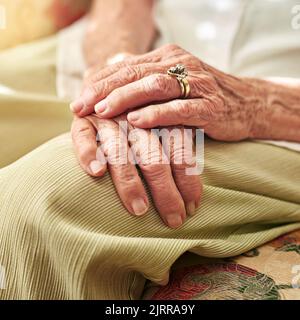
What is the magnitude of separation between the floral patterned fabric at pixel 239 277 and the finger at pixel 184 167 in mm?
88

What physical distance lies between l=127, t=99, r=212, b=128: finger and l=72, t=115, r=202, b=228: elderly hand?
2 centimetres

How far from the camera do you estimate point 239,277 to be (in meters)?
0.72

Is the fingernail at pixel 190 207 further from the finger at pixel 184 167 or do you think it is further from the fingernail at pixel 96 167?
the fingernail at pixel 96 167

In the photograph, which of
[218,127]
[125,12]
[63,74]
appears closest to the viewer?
[218,127]

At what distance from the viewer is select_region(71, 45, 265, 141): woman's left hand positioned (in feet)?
2.39

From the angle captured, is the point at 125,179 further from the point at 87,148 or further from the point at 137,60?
the point at 137,60

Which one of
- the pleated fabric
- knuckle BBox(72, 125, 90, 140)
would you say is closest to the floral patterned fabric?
the pleated fabric

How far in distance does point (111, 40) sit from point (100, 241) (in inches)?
26.7

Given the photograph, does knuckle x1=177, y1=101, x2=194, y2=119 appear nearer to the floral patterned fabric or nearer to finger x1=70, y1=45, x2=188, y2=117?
finger x1=70, y1=45, x2=188, y2=117

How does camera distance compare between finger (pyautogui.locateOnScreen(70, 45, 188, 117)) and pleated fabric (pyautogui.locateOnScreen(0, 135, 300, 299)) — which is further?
finger (pyautogui.locateOnScreen(70, 45, 188, 117))

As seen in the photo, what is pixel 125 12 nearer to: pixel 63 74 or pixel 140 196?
pixel 63 74

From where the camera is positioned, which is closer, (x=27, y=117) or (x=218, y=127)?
(x=218, y=127)

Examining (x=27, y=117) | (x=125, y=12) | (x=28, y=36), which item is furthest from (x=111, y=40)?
(x=27, y=117)
